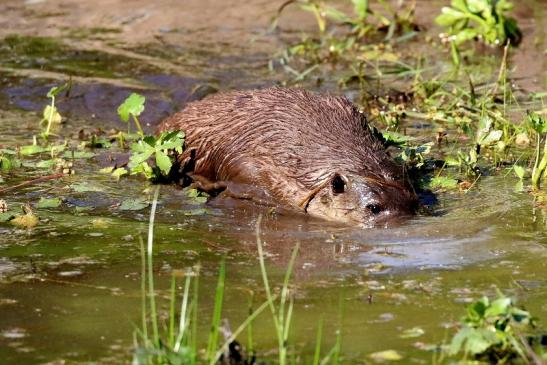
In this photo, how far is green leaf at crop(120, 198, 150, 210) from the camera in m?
6.15

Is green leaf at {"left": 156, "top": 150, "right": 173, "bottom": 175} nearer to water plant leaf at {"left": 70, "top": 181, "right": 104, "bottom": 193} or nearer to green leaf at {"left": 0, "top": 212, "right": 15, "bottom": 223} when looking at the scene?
water plant leaf at {"left": 70, "top": 181, "right": 104, "bottom": 193}

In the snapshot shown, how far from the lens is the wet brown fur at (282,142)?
645 cm

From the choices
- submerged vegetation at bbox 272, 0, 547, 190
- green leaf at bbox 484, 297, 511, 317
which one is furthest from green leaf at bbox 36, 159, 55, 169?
green leaf at bbox 484, 297, 511, 317

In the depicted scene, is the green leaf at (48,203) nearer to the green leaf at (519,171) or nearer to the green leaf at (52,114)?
→ the green leaf at (52,114)

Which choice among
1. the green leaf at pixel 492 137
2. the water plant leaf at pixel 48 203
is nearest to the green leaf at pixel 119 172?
the water plant leaf at pixel 48 203

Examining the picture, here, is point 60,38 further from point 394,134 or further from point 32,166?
point 394,134

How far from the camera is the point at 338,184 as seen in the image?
6.21 m

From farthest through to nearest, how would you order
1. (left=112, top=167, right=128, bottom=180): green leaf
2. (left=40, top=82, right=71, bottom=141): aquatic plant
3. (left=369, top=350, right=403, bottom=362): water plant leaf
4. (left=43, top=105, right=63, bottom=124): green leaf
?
(left=43, top=105, right=63, bottom=124): green leaf < (left=40, top=82, right=71, bottom=141): aquatic plant < (left=112, top=167, right=128, bottom=180): green leaf < (left=369, top=350, right=403, bottom=362): water plant leaf

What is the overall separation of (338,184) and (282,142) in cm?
59

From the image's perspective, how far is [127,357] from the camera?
12.8 feet

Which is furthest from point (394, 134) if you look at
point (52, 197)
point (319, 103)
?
point (52, 197)

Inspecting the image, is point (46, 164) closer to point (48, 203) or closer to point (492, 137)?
point (48, 203)

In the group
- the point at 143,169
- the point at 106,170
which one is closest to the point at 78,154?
the point at 106,170

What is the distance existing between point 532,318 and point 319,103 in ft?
10.8
